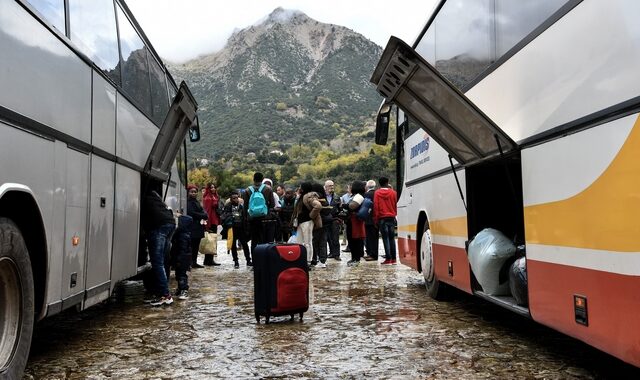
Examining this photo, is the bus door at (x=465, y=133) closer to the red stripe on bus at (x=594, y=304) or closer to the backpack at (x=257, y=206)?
the red stripe on bus at (x=594, y=304)

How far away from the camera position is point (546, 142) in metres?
3.95

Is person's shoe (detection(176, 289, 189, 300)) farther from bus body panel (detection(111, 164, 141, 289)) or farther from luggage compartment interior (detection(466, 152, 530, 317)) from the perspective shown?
luggage compartment interior (detection(466, 152, 530, 317))

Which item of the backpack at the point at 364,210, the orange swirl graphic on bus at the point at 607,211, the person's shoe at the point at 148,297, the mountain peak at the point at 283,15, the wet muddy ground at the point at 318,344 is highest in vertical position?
the mountain peak at the point at 283,15

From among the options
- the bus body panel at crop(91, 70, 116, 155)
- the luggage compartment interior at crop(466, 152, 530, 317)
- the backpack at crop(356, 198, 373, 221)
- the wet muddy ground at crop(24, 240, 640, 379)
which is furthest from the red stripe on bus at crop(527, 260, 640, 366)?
the backpack at crop(356, 198, 373, 221)

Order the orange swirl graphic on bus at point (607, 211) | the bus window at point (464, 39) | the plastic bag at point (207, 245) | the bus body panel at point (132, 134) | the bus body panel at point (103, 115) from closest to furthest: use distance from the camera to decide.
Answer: the orange swirl graphic on bus at point (607, 211) < the bus body panel at point (103, 115) < the bus window at point (464, 39) < the bus body panel at point (132, 134) < the plastic bag at point (207, 245)

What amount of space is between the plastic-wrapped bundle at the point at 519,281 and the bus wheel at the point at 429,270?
235 cm

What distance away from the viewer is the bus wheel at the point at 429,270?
283 inches

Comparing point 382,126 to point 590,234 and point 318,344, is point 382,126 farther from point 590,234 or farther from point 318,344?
point 590,234

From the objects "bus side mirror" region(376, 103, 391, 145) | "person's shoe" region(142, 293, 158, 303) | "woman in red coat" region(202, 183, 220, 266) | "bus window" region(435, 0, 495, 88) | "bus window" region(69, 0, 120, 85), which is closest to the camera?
"bus window" region(69, 0, 120, 85)

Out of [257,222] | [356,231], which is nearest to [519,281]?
[257,222]

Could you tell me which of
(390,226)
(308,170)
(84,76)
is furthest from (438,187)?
(308,170)

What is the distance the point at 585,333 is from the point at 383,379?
1337 mm

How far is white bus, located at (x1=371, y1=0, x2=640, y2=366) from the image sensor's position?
10.0 feet

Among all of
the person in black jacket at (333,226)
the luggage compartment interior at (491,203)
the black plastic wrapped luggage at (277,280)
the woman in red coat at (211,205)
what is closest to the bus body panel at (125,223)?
the black plastic wrapped luggage at (277,280)
